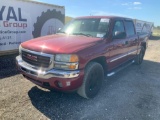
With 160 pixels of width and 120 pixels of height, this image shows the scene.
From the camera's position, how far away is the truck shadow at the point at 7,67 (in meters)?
5.56

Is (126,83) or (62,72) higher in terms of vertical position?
(62,72)

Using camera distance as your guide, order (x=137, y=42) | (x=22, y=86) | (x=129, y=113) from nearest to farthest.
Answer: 1. (x=129, y=113)
2. (x=22, y=86)
3. (x=137, y=42)

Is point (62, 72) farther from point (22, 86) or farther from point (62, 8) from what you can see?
point (62, 8)

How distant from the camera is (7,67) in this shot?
6.25 metres

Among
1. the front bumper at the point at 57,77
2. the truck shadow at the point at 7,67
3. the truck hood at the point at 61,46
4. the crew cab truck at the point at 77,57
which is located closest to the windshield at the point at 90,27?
the crew cab truck at the point at 77,57

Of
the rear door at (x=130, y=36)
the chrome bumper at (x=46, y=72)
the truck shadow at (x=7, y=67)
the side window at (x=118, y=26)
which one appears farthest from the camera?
the rear door at (x=130, y=36)

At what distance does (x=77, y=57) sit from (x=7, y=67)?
390 cm

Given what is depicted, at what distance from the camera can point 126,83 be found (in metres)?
5.42

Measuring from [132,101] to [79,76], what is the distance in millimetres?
1648

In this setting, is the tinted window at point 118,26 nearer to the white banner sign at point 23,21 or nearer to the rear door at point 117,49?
the rear door at point 117,49

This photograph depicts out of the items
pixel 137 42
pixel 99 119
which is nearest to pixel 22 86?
pixel 99 119

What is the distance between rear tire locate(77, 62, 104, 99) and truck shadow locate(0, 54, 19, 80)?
2865 millimetres

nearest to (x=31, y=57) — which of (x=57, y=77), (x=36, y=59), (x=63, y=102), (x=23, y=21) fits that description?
(x=36, y=59)

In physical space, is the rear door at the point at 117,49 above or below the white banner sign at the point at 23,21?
below
